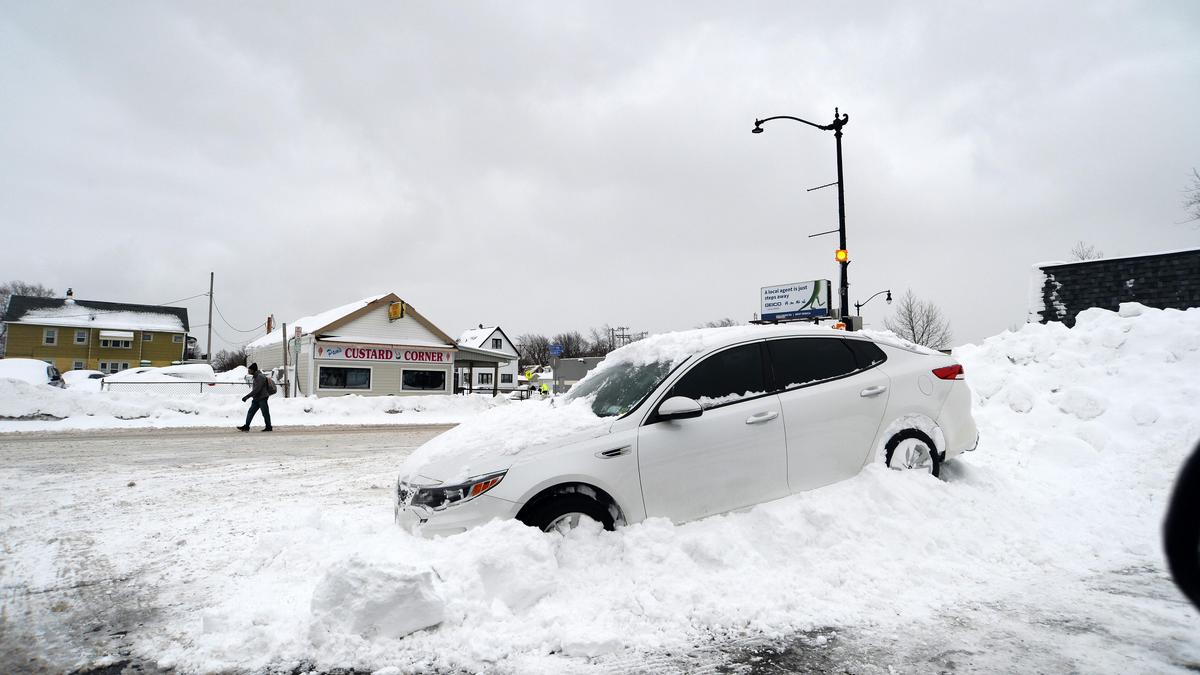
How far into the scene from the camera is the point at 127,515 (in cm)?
664

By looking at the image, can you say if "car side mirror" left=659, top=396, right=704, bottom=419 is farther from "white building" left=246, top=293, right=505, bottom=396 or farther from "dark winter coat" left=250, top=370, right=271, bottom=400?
"white building" left=246, top=293, right=505, bottom=396

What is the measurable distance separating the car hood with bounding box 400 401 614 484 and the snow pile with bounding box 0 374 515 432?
1801 centimetres

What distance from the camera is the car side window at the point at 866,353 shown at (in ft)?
18.2

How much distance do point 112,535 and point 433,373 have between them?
2889 cm

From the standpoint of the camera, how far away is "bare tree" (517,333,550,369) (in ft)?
396

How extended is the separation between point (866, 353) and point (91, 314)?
73703mm

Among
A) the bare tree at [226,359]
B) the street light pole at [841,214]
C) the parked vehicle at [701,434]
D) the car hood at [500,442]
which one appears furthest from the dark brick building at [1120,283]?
the bare tree at [226,359]

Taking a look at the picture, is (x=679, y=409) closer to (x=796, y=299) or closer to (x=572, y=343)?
(x=796, y=299)

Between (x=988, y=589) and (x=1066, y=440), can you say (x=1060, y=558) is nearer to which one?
(x=988, y=589)


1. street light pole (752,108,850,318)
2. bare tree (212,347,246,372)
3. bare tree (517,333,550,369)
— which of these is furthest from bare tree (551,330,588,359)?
street light pole (752,108,850,318)

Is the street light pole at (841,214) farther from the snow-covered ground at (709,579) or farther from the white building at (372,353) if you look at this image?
the white building at (372,353)

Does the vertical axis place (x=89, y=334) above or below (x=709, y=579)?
above

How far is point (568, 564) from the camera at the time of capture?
13.2 ft

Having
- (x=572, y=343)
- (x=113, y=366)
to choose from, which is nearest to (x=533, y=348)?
(x=572, y=343)
